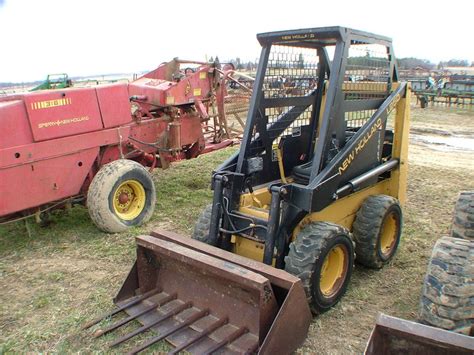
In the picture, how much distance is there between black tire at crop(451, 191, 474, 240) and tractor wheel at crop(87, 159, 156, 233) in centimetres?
344

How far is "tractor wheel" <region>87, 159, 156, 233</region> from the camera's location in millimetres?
5035

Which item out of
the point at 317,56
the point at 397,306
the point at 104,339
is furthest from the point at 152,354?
the point at 317,56

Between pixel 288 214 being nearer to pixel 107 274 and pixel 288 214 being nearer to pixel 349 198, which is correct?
pixel 349 198

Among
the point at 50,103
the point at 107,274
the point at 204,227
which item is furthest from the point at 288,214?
the point at 50,103

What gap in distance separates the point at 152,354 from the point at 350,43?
267cm

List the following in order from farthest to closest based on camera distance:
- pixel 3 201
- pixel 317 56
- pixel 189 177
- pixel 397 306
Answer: pixel 189 177, pixel 3 201, pixel 317 56, pixel 397 306

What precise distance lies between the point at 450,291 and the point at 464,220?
1158 millimetres

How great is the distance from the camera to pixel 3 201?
460 centimetres

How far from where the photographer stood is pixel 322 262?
319 centimetres

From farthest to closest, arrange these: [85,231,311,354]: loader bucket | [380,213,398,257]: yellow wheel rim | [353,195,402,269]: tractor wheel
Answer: [380,213,398,257]: yellow wheel rim
[353,195,402,269]: tractor wheel
[85,231,311,354]: loader bucket

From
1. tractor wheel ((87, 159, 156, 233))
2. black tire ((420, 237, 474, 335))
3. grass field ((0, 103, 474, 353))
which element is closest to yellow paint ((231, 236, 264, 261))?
grass field ((0, 103, 474, 353))

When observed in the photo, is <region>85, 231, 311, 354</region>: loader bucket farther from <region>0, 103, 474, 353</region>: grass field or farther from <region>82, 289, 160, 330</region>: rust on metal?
<region>0, 103, 474, 353</region>: grass field

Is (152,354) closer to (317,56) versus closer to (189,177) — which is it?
(317,56)

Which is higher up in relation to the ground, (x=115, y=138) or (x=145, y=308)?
(x=115, y=138)
